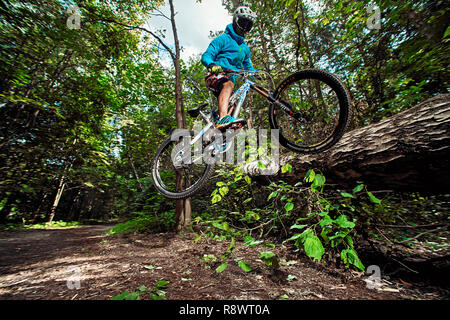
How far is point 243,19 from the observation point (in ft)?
8.14

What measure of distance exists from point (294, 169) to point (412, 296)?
1712 millimetres

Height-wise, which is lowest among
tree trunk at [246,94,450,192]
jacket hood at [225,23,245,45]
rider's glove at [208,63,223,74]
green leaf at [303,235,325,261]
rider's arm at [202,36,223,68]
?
green leaf at [303,235,325,261]

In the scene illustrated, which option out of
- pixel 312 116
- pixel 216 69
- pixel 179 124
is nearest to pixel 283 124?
pixel 312 116

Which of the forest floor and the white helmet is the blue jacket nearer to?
the white helmet

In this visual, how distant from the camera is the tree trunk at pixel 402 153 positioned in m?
1.32

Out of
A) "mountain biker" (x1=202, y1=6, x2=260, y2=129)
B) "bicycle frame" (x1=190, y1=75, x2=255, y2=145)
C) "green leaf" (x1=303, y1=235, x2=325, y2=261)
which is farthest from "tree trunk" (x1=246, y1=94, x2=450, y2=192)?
"mountain biker" (x1=202, y1=6, x2=260, y2=129)

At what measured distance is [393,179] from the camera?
1.63 m

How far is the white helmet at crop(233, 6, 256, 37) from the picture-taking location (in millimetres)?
2467

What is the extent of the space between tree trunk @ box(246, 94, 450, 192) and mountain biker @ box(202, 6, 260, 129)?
1.63m

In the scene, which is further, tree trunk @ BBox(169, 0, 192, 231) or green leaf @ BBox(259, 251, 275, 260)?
tree trunk @ BBox(169, 0, 192, 231)

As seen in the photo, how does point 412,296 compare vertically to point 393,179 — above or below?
below

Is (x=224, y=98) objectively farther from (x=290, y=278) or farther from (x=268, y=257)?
(x=290, y=278)

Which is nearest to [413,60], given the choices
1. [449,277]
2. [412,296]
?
[449,277]
